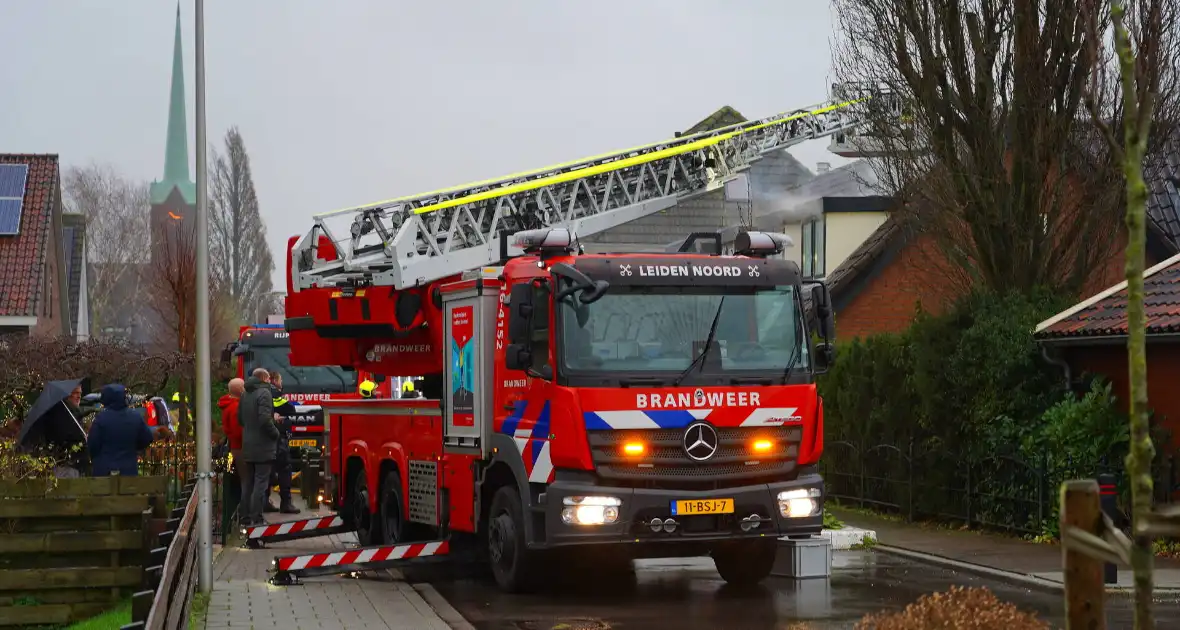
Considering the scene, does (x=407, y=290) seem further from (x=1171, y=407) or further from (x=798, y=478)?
(x=1171, y=407)

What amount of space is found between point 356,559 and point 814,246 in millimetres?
21921

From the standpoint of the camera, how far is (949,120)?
63.8ft

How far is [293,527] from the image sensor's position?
57.6 ft

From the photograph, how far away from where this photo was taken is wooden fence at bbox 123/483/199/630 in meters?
6.41

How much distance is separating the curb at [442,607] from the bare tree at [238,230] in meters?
81.5

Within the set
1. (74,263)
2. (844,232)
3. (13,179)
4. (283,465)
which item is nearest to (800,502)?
(283,465)

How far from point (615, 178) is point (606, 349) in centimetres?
1245

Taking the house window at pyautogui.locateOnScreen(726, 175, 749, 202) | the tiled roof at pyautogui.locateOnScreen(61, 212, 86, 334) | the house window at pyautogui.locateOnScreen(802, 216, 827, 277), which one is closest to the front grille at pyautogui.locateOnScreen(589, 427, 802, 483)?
the house window at pyautogui.locateOnScreen(726, 175, 749, 202)

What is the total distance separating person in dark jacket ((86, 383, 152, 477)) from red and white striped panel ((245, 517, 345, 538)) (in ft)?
A: 5.87

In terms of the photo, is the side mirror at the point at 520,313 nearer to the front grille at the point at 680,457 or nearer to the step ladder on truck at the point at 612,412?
the step ladder on truck at the point at 612,412

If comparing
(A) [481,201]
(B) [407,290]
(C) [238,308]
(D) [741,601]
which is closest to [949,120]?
(A) [481,201]

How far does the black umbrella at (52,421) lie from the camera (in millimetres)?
17094

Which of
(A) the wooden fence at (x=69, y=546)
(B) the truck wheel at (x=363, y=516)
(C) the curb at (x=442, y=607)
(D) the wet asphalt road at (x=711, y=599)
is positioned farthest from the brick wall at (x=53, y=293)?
(D) the wet asphalt road at (x=711, y=599)

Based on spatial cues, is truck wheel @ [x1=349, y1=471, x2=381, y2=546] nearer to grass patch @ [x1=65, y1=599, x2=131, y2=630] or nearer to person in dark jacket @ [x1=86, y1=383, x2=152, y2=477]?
person in dark jacket @ [x1=86, y1=383, x2=152, y2=477]
